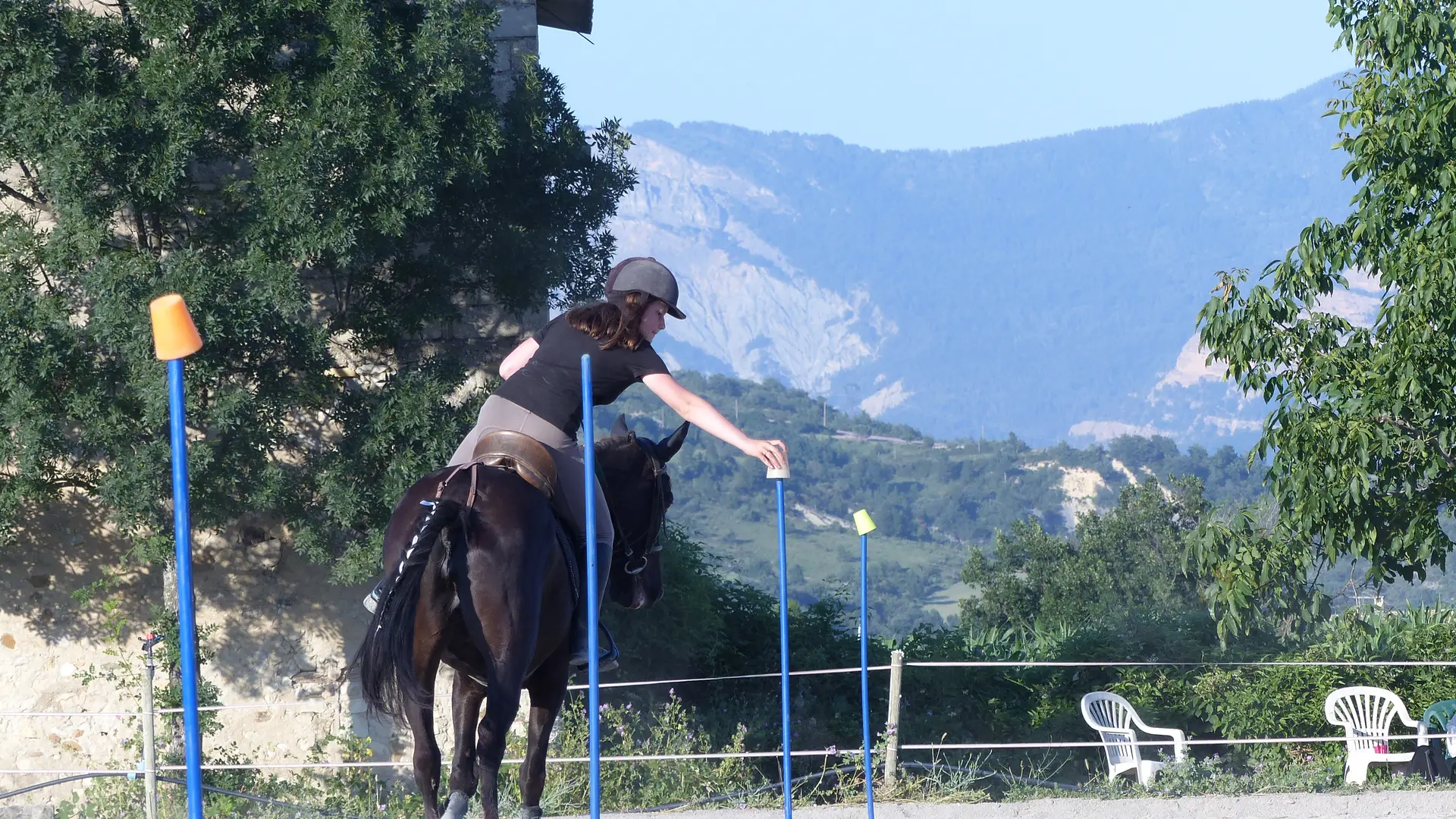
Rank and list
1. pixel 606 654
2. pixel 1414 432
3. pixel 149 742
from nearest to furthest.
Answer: pixel 606 654
pixel 149 742
pixel 1414 432

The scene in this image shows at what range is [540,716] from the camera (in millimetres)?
5531

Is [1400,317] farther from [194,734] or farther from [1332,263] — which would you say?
[194,734]

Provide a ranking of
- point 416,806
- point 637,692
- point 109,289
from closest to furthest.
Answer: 1. point 109,289
2. point 416,806
3. point 637,692

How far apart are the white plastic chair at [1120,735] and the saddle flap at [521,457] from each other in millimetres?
5686

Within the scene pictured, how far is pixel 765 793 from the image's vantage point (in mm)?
9555

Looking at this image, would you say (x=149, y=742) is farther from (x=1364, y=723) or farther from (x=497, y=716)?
(x=1364, y=723)

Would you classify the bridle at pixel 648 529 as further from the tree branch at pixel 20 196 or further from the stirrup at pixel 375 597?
the tree branch at pixel 20 196

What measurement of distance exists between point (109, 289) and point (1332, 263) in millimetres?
7025

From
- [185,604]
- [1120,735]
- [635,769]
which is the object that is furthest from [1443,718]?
[185,604]

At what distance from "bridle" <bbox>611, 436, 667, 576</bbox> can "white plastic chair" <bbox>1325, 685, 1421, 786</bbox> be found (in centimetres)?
593

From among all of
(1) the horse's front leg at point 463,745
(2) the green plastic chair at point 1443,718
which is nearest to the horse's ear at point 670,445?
(1) the horse's front leg at point 463,745

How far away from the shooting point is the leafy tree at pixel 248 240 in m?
8.30

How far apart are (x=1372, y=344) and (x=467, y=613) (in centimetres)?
645

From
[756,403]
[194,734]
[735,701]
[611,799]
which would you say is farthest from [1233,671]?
[756,403]
